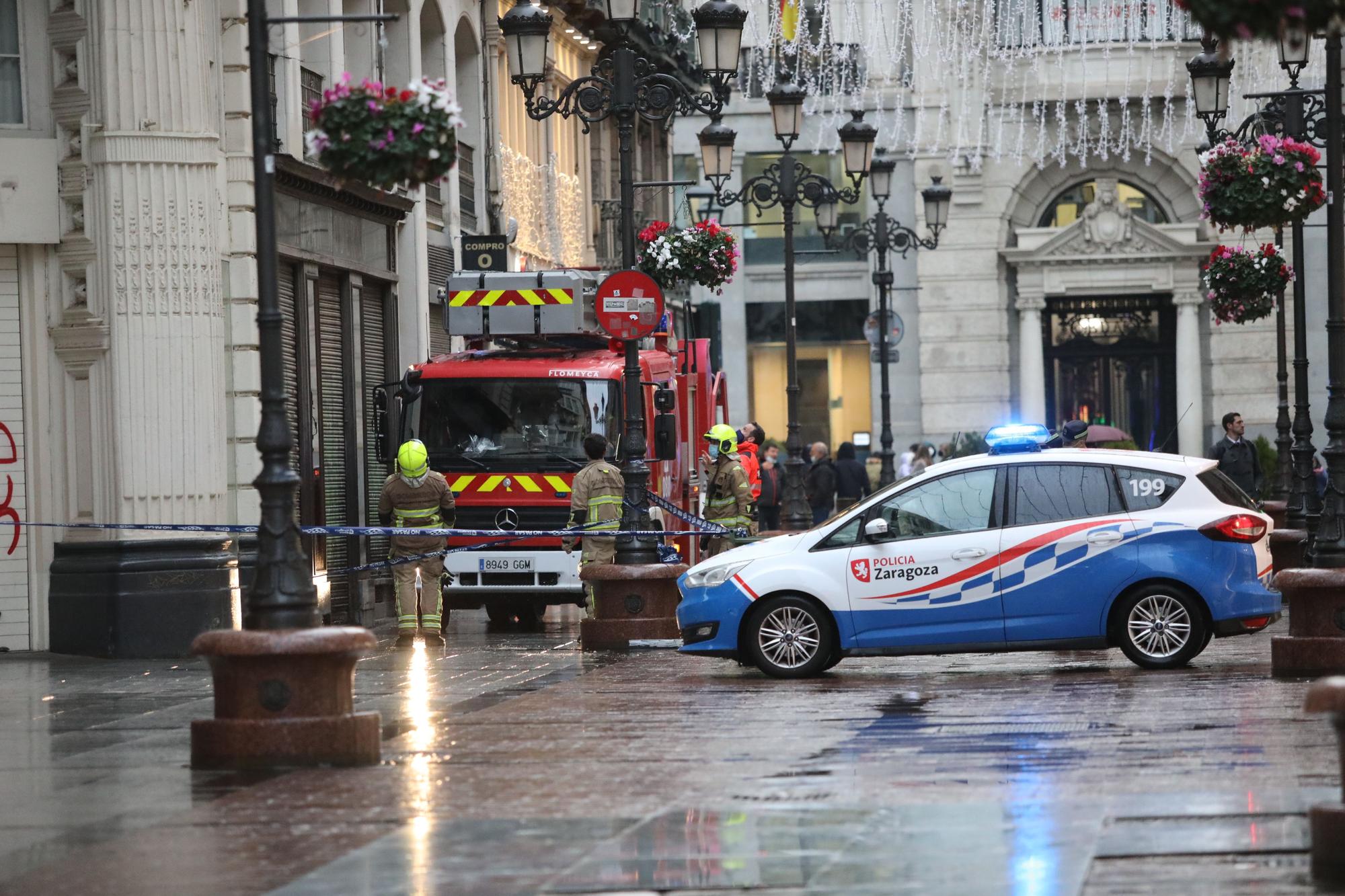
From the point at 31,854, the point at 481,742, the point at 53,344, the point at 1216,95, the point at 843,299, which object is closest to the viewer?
the point at 31,854

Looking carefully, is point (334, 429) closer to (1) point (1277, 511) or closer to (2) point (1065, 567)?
(2) point (1065, 567)

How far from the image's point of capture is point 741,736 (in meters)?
12.1

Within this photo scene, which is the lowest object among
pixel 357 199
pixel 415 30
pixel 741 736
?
pixel 741 736

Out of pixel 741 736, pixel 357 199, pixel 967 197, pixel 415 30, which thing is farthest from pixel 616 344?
pixel 967 197

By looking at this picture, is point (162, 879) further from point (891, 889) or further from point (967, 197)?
point (967, 197)

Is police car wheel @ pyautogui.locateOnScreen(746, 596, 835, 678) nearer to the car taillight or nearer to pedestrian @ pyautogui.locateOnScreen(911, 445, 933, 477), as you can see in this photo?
the car taillight

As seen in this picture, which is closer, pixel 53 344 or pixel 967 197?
pixel 53 344

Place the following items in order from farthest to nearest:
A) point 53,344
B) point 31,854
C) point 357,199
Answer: point 357,199 → point 53,344 → point 31,854

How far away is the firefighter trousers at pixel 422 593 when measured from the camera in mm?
19672

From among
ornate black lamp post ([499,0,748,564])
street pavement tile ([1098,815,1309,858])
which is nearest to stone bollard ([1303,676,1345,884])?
street pavement tile ([1098,815,1309,858])

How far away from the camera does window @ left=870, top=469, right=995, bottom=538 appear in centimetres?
1552

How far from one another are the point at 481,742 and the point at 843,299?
38.0 m

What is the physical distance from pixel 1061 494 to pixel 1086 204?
3289 centimetres

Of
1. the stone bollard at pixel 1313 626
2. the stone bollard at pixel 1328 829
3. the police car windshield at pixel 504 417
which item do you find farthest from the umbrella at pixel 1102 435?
the stone bollard at pixel 1328 829
